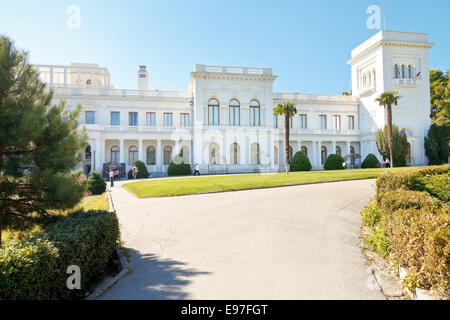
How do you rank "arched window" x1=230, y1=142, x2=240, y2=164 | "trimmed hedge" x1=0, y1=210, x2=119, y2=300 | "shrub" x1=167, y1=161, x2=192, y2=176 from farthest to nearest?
"arched window" x1=230, y1=142, x2=240, y2=164 < "shrub" x1=167, y1=161, x2=192, y2=176 < "trimmed hedge" x1=0, y1=210, x2=119, y2=300

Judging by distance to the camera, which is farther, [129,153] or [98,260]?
[129,153]

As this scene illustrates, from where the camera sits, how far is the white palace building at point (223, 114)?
36000mm

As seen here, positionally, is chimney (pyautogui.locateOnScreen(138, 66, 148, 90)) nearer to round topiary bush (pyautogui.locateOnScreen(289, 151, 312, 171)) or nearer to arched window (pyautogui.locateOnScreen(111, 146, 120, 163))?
arched window (pyautogui.locateOnScreen(111, 146, 120, 163))

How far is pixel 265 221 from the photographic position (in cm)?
788

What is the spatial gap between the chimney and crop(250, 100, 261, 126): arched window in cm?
1746

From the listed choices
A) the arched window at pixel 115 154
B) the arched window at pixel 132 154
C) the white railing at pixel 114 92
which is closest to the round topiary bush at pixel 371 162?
the white railing at pixel 114 92

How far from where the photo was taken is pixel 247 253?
17.5 feet

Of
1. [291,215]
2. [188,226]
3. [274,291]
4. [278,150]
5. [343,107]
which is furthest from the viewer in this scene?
[343,107]

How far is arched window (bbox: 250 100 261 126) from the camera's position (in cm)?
3788

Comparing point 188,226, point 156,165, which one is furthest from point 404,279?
point 156,165

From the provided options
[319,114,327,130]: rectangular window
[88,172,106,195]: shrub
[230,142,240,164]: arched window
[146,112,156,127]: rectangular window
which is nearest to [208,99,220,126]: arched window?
[230,142,240,164]: arched window

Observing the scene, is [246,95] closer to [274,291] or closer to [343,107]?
[343,107]

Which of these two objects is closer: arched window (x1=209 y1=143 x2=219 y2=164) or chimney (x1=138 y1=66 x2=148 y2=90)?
arched window (x1=209 y1=143 x2=219 y2=164)
